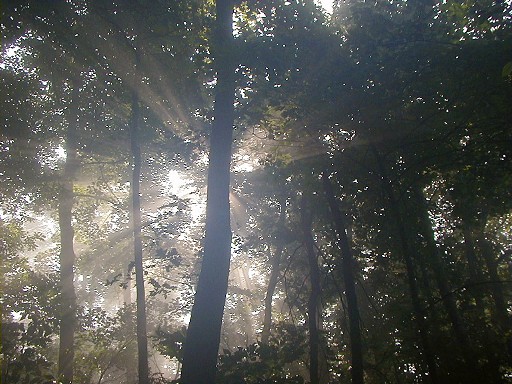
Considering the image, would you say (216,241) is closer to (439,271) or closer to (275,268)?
(439,271)

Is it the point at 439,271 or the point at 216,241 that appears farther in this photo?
the point at 439,271

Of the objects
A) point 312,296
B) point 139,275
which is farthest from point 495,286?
point 139,275

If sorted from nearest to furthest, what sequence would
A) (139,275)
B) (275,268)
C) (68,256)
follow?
(139,275) → (68,256) → (275,268)

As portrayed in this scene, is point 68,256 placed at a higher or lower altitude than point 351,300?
higher

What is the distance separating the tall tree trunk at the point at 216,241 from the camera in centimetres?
687

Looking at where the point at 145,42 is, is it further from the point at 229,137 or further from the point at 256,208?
the point at 256,208

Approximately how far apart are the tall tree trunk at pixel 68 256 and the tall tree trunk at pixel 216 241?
825cm

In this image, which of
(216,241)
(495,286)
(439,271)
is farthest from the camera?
(495,286)

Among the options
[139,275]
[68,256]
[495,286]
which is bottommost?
[139,275]

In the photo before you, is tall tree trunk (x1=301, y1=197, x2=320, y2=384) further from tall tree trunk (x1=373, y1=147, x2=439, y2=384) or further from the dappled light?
tall tree trunk (x1=373, y1=147, x2=439, y2=384)

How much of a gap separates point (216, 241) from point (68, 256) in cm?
1122

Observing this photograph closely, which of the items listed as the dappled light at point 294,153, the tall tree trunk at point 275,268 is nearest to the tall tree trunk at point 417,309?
the dappled light at point 294,153

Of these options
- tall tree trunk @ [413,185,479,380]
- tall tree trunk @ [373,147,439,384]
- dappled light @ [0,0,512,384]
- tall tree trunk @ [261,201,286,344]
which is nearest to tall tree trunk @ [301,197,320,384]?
dappled light @ [0,0,512,384]

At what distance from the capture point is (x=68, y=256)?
16.1m
